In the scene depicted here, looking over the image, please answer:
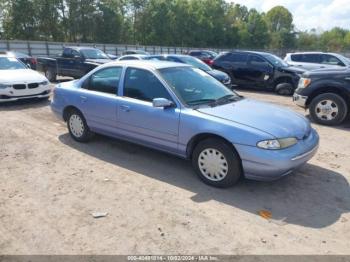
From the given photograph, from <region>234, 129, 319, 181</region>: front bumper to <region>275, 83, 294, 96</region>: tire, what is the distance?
9.39 meters

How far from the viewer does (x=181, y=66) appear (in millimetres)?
5828

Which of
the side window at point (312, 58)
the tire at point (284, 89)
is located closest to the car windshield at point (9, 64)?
the tire at point (284, 89)

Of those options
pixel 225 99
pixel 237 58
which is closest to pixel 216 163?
pixel 225 99

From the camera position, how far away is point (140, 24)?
60188 millimetres

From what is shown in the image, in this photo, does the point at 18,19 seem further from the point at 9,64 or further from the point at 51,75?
the point at 9,64

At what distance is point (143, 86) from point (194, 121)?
3.92 feet

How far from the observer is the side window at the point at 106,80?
19.2 ft

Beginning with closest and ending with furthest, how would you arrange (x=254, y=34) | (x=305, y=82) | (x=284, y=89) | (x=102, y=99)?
(x=102, y=99) → (x=305, y=82) → (x=284, y=89) → (x=254, y=34)

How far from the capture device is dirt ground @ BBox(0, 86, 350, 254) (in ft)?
11.5

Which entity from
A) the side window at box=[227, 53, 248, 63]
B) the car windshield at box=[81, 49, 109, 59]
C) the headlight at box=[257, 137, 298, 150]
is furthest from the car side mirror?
the car windshield at box=[81, 49, 109, 59]

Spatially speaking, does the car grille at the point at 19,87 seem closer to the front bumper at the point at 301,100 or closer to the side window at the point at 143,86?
the side window at the point at 143,86

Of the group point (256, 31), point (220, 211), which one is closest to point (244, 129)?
point (220, 211)

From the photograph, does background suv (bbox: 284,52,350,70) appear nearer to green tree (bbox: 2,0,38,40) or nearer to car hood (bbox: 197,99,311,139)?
car hood (bbox: 197,99,311,139)

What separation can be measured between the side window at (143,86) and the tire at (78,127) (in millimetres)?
1267
